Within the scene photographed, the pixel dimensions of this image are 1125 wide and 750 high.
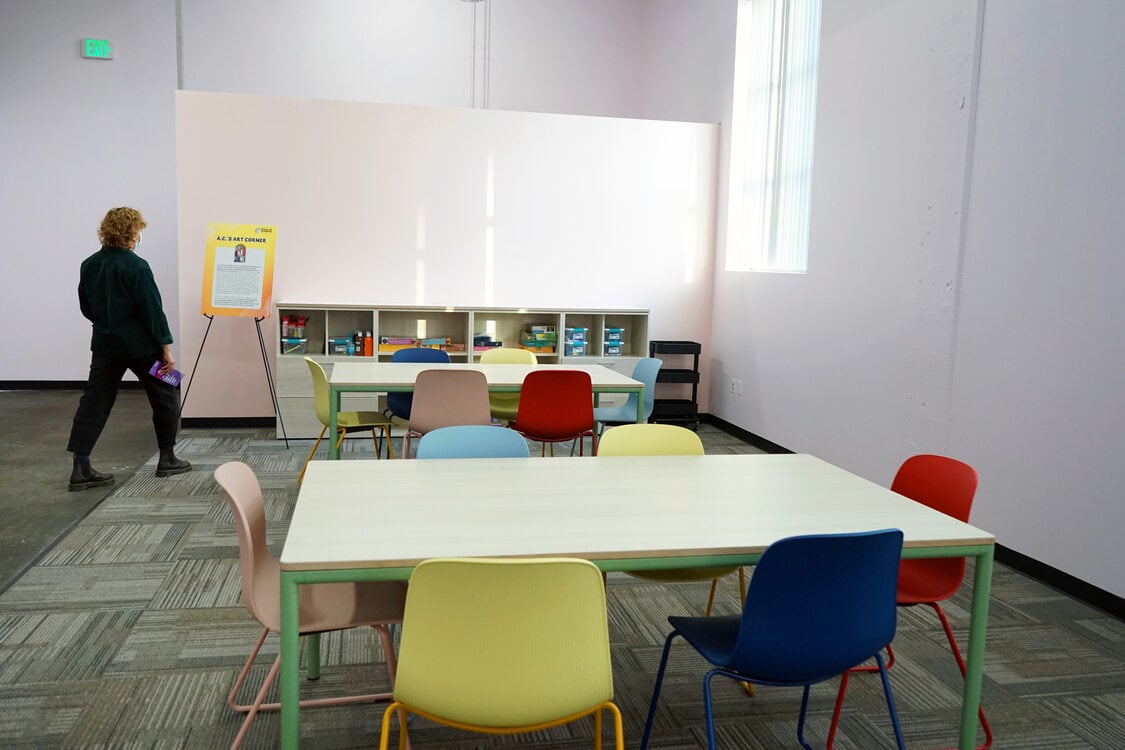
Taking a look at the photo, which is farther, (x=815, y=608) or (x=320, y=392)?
(x=320, y=392)

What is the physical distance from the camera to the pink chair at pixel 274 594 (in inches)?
84.3

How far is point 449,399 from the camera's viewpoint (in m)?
4.30

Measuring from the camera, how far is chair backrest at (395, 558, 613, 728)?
162cm

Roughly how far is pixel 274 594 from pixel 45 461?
13.7ft

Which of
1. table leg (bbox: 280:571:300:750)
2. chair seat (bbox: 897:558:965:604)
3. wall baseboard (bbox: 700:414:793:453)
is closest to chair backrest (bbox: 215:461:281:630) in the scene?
table leg (bbox: 280:571:300:750)

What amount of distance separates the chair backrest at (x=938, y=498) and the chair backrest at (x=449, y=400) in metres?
2.09

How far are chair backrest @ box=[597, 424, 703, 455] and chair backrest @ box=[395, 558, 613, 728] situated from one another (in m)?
1.42

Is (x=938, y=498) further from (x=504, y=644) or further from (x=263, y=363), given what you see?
(x=263, y=363)

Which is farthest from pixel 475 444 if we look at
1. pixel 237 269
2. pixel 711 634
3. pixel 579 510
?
pixel 237 269

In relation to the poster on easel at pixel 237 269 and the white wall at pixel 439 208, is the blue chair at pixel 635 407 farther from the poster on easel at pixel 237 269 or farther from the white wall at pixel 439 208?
the poster on easel at pixel 237 269

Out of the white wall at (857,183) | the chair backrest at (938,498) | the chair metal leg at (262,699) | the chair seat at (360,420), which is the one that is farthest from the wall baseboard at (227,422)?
the chair backrest at (938,498)

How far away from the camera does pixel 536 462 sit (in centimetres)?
284

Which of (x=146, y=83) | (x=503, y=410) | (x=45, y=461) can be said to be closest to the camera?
(x=503, y=410)

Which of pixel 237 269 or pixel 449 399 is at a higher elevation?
pixel 237 269
